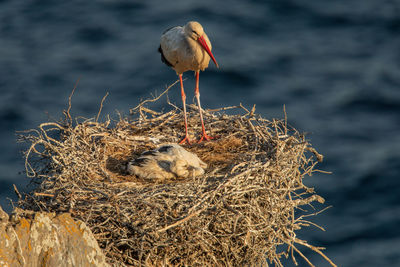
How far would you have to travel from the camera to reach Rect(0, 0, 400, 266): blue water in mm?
Result: 22781

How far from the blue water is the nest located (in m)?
11.5

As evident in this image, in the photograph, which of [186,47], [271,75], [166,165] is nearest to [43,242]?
[166,165]

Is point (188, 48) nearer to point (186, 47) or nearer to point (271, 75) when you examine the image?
point (186, 47)

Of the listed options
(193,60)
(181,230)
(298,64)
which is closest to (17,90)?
(298,64)

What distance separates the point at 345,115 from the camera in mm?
25547

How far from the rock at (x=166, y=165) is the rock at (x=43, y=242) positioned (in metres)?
2.94

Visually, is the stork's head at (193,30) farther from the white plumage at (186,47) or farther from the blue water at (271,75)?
the blue water at (271,75)

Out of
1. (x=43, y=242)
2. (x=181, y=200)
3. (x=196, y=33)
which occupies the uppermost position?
(x=196, y=33)

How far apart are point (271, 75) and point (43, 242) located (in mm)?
20356

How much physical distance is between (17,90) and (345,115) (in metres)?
10.9

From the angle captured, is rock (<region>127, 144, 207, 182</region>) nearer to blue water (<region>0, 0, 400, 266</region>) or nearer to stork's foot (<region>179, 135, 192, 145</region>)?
stork's foot (<region>179, 135, 192, 145</region>)

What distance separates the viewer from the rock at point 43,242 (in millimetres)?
6230

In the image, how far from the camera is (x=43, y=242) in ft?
21.0

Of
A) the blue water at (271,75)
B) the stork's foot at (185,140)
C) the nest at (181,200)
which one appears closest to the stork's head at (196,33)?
the stork's foot at (185,140)
